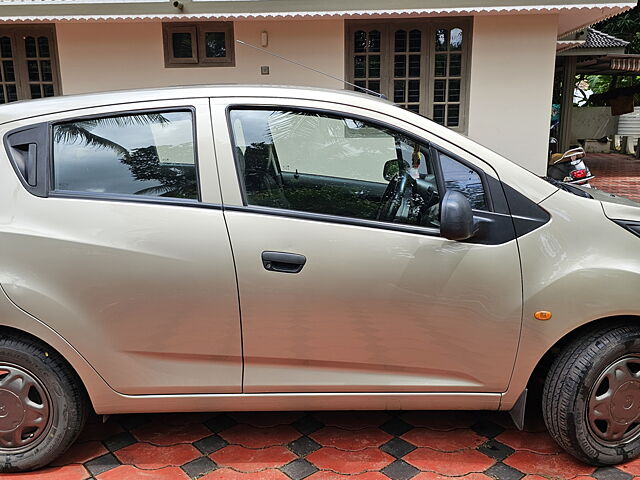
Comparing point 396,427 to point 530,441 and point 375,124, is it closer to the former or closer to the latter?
point 530,441

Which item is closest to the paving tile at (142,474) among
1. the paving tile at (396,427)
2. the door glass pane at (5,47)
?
the paving tile at (396,427)

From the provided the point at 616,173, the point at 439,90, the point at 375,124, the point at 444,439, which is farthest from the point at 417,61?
the point at 616,173

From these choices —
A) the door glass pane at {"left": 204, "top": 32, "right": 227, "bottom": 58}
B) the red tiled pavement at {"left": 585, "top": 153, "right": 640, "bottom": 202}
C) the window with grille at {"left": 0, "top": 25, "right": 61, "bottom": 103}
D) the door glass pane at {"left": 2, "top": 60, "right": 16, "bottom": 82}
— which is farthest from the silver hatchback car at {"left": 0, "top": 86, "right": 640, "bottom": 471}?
the red tiled pavement at {"left": 585, "top": 153, "right": 640, "bottom": 202}

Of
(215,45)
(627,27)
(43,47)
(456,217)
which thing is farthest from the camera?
(627,27)

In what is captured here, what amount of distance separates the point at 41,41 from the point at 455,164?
7.75 m

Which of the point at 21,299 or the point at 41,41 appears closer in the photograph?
the point at 21,299

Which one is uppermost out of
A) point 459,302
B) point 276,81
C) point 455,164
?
point 276,81

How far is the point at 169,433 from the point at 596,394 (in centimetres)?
207

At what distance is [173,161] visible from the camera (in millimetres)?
2494

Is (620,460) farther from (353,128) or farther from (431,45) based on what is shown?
(431,45)

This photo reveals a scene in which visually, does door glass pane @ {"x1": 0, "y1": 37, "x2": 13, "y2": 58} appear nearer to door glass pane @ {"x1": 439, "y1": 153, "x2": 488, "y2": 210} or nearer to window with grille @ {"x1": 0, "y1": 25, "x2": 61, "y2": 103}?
window with grille @ {"x1": 0, "y1": 25, "x2": 61, "y2": 103}

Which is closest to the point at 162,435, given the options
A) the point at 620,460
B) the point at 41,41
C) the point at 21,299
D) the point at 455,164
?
the point at 21,299

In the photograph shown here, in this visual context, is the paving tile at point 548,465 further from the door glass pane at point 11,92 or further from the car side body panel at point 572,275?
the door glass pane at point 11,92

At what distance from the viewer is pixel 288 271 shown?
7.85 ft
